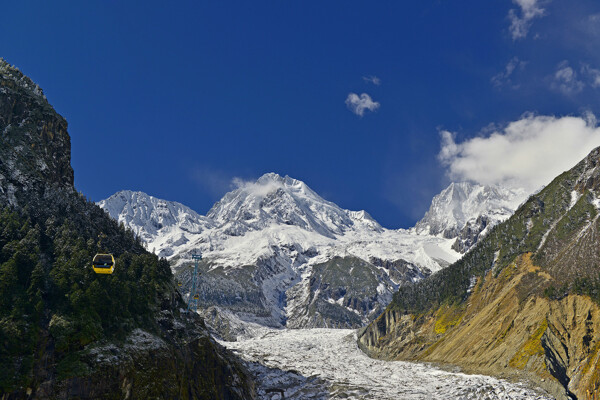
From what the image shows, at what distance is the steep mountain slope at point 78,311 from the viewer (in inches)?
2785

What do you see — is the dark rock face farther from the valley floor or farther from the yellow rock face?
the yellow rock face

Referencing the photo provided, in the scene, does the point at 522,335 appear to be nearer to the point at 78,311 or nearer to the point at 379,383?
the point at 379,383

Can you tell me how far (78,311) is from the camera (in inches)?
3150

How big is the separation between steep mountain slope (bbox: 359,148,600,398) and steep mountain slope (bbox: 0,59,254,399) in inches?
2828

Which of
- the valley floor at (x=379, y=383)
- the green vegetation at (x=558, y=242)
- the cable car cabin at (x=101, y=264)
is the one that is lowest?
the valley floor at (x=379, y=383)

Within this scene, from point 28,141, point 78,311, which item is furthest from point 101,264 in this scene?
point 28,141

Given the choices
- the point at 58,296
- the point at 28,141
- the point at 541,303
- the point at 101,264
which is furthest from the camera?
the point at 28,141

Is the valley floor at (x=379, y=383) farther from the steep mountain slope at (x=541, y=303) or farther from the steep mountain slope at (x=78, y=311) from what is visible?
the steep mountain slope at (x=78, y=311)

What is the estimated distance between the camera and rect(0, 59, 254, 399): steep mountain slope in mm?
70750

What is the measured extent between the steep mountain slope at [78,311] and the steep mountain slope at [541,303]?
71826 millimetres

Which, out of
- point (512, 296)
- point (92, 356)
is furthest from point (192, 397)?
point (512, 296)

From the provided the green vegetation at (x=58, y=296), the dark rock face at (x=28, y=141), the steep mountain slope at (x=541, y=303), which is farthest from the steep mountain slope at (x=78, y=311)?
the steep mountain slope at (x=541, y=303)

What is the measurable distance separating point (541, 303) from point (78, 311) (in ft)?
389

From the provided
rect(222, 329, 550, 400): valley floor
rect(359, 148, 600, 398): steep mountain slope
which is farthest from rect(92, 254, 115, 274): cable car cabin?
rect(359, 148, 600, 398): steep mountain slope
